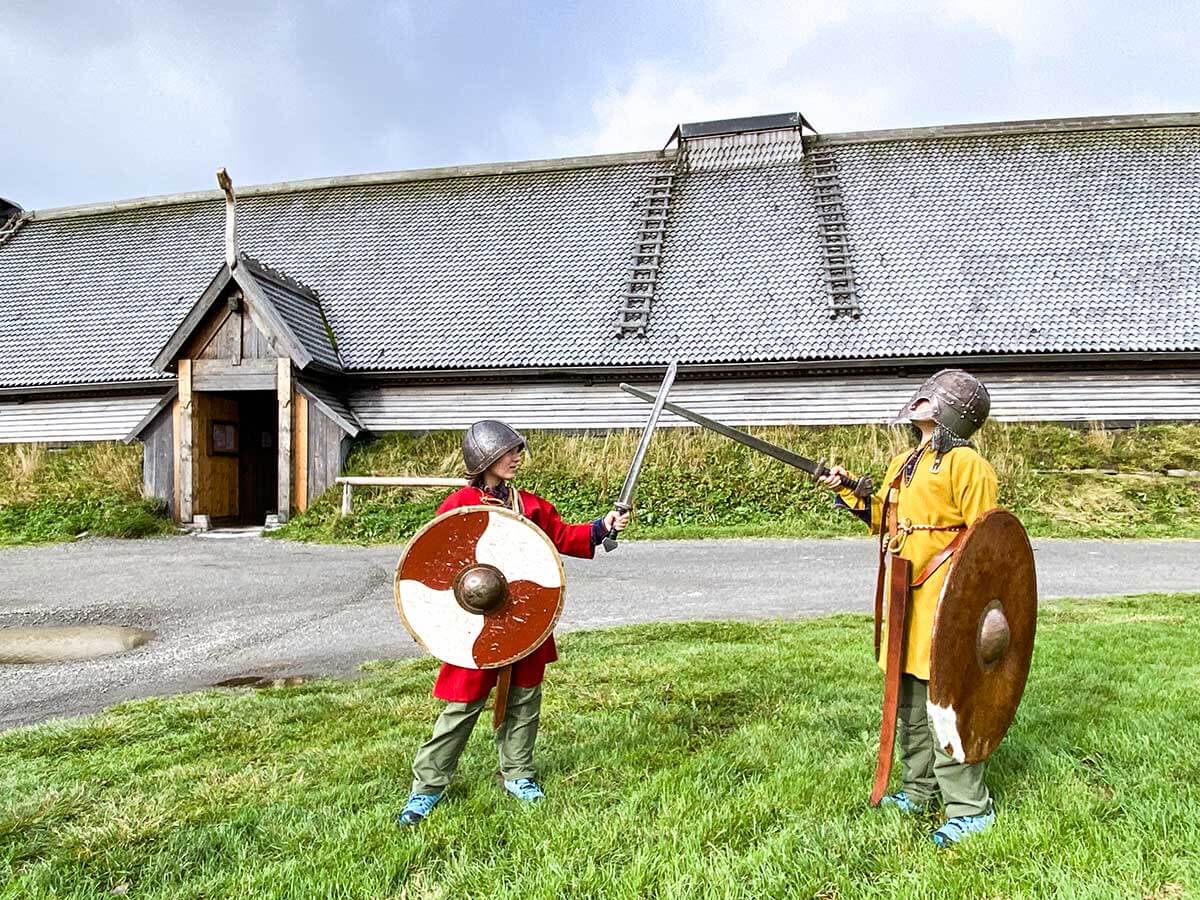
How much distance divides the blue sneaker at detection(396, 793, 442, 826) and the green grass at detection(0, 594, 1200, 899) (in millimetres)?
58

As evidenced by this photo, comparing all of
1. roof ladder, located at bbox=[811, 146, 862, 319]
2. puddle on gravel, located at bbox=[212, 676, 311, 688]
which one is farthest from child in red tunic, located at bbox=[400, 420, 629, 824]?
roof ladder, located at bbox=[811, 146, 862, 319]

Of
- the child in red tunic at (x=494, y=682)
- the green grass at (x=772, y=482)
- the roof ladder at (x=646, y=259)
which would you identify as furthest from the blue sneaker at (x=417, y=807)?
the roof ladder at (x=646, y=259)

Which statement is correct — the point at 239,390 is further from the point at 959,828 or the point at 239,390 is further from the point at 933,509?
the point at 959,828

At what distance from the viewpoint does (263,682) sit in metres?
5.27

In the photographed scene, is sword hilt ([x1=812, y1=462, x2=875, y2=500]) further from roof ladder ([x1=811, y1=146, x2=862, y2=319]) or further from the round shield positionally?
roof ladder ([x1=811, y1=146, x2=862, y2=319])

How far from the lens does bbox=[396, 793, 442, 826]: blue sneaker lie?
3018 mm

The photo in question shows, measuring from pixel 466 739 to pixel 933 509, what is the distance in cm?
190

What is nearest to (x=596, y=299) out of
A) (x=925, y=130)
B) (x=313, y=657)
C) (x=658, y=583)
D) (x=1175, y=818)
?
(x=658, y=583)

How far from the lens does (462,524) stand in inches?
120

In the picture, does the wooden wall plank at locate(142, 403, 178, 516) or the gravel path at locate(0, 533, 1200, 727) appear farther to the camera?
the wooden wall plank at locate(142, 403, 178, 516)

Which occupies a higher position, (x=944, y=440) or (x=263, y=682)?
(x=944, y=440)

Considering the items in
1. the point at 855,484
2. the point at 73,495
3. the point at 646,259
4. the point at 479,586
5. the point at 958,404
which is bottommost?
the point at 73,495

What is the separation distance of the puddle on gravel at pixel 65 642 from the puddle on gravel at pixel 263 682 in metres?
1.47

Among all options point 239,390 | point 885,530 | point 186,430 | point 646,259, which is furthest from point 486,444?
point 646,259
